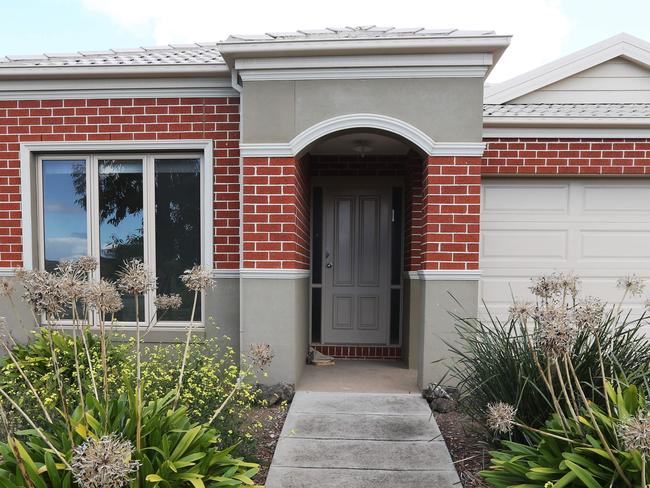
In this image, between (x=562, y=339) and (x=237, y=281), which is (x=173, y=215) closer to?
(x=237, y=281)

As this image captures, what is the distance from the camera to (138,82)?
14.4 ft

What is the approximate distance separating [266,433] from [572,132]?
4.39 m

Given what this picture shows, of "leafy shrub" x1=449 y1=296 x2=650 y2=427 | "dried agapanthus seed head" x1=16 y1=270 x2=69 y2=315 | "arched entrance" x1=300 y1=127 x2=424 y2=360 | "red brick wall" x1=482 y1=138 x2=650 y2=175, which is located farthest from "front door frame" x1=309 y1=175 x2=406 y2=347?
"dried agapanthus seed head" x1=16 y1=270 x2=69 y2=315

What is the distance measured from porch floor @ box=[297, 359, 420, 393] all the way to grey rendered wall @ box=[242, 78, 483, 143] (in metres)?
2.54

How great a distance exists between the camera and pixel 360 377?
15.2 ft

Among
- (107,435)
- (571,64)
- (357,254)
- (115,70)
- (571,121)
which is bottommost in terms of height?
(107,435)

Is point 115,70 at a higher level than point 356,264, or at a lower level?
higher

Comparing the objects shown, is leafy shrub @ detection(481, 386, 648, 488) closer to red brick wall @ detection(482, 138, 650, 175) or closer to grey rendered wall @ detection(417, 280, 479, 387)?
grey rendered wall @ detection(417, 280, 479, 387)

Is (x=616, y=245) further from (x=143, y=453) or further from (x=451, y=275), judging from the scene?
→ (x=143, y=453)

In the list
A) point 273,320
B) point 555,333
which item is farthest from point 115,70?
point 555,333

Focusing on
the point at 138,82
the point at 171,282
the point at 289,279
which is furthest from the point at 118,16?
the point at 289,279

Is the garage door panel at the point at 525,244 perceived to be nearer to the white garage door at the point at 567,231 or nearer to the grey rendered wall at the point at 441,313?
the white garage door at the point at 567,231

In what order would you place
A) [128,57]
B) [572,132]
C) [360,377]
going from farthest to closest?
[128,57]
[360,377]
[572,132]

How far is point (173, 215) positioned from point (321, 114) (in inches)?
78.6
